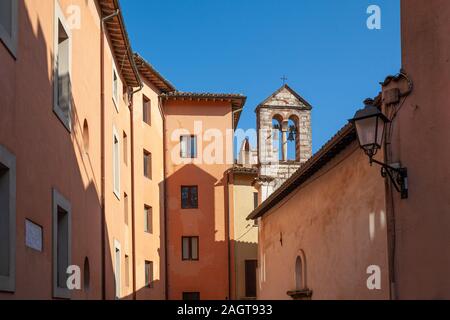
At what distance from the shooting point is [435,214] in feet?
33.3

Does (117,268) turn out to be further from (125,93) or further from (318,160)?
(318,160)

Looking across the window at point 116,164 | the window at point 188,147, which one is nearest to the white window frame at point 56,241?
the window at point 116,164

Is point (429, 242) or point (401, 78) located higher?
point (401, 78)

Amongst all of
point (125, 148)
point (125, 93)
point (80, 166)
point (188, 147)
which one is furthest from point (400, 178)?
point (188, 147)

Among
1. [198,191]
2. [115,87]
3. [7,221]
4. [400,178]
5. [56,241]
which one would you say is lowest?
[56,241]

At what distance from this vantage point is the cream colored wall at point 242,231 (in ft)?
108

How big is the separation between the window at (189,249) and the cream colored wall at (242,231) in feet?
5.57

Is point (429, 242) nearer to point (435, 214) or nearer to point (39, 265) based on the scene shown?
point (435, 214)

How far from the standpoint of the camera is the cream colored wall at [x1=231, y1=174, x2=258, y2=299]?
3300 centimetres

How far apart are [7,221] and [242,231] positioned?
83.6 feet

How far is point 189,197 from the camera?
3341 centimetres

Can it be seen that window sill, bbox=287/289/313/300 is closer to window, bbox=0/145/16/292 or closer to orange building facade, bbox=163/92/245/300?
window, bbox=0/145/16/292
